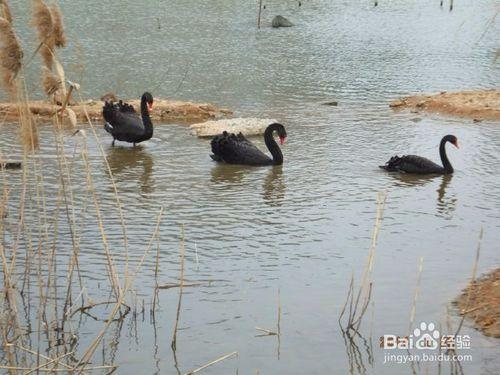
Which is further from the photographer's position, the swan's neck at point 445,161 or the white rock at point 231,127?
the white rock at point 231,127

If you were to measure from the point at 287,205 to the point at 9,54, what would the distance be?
18.1ft

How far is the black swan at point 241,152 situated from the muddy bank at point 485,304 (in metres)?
5.02

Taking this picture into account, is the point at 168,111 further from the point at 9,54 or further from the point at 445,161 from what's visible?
the point at 9,54

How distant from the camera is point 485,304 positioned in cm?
690

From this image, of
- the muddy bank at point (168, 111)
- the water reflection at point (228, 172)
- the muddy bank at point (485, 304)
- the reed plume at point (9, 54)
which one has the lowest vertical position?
the water reflection at point (228, 172)

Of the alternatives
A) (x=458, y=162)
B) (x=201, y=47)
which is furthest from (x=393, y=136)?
(x=201, y=47)

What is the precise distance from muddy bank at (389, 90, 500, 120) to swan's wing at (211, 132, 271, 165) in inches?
174

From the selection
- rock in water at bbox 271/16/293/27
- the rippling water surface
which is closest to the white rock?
the rippling water surface

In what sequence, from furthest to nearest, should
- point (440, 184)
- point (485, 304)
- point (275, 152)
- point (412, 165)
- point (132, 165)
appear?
point (132, 165) → point (275, 152) → point (412, 165) → point (440, 184) → point (485, 304)

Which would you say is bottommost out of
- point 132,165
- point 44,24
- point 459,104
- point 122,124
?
point 132,165

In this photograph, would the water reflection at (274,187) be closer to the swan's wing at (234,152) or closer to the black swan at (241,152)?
the black swan at (241,152)

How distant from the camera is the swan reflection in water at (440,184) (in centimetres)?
1038

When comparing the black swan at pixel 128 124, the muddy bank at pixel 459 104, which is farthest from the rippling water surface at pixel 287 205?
the muddy bank at pixel 459 104

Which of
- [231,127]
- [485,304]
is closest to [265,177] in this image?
[231,127]
